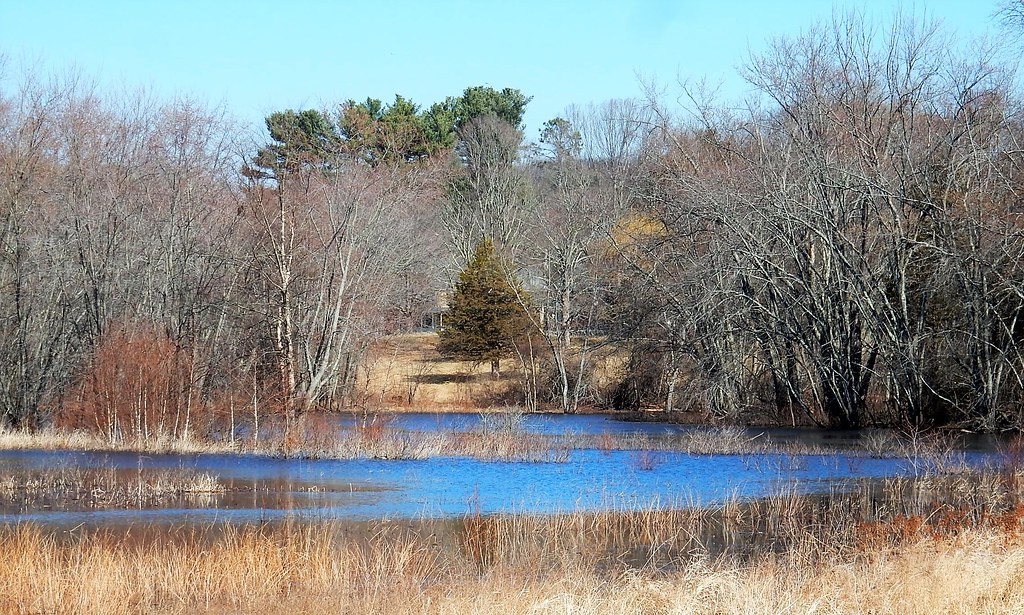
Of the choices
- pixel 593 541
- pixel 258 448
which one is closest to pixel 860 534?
pixel 593 541

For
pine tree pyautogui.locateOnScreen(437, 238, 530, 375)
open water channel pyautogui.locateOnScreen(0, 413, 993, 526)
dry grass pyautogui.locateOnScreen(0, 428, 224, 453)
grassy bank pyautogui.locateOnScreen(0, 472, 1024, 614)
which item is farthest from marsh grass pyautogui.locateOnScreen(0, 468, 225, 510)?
pine tree pyautogui.locateOnScreen(437, 238, 530, 375)

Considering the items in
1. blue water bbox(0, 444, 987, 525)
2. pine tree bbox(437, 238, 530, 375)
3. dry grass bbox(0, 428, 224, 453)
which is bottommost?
blue water bbox(0, 444, 987, 525)

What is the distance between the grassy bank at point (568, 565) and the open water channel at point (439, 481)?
54.5 inches

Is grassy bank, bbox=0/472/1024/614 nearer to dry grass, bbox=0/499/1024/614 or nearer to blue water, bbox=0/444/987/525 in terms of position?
dry grass, bbox=0/499/1024/614

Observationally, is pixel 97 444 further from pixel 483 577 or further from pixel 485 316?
pixel 485 316

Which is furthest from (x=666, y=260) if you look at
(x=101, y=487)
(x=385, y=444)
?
(x=101, y=487)

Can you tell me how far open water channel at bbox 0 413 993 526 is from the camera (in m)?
16.2

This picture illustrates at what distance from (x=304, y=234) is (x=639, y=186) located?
11906 mm

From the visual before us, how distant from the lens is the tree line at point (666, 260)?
96.6 feet

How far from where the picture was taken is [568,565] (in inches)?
461

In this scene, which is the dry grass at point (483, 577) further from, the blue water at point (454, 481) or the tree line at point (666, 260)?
the tree line at point (666, 260)

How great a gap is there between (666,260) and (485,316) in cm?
1701

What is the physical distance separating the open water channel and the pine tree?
990 inches

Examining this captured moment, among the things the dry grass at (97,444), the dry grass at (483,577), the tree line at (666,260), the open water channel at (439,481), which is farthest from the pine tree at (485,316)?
the dry grass at (483,577)
